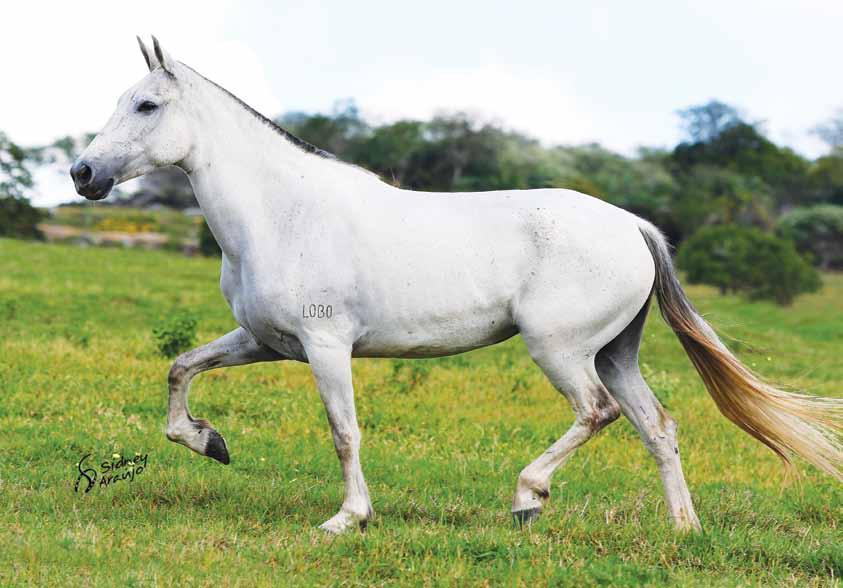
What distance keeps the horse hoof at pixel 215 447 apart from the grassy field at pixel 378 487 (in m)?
0.27

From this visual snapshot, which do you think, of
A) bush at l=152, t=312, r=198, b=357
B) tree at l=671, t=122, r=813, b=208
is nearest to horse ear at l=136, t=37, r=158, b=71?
bush at l=152, t=312, r=198, b=357

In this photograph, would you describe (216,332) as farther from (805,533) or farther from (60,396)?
(805,533)

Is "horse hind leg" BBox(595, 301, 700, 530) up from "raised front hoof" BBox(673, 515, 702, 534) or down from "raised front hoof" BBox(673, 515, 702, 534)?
up

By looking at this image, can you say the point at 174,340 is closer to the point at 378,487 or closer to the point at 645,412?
the point at 378,487

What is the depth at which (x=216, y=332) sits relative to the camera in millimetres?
13461

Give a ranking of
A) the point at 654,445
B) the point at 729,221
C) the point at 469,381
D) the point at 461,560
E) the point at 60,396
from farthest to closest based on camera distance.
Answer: the point at 729,221 < the point at 469,381 < the point at 60,396 < the point at 654,445 < the point at 461,560

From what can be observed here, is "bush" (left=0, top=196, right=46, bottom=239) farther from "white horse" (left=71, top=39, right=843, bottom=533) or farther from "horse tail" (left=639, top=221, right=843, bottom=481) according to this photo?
"horse tail" (left=639, top=221, right=843, bottom=481)

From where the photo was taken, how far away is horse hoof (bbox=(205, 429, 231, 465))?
566cm

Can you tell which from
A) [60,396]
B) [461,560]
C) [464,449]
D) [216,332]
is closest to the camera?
[461,560]

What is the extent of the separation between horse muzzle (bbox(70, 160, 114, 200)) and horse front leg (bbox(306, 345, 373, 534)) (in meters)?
1.29

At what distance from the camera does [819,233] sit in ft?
148

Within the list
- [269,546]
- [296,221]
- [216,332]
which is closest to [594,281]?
[296,221]

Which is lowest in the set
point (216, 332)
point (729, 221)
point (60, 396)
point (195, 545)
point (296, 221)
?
point (729, 221)

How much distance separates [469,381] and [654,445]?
4.77m
